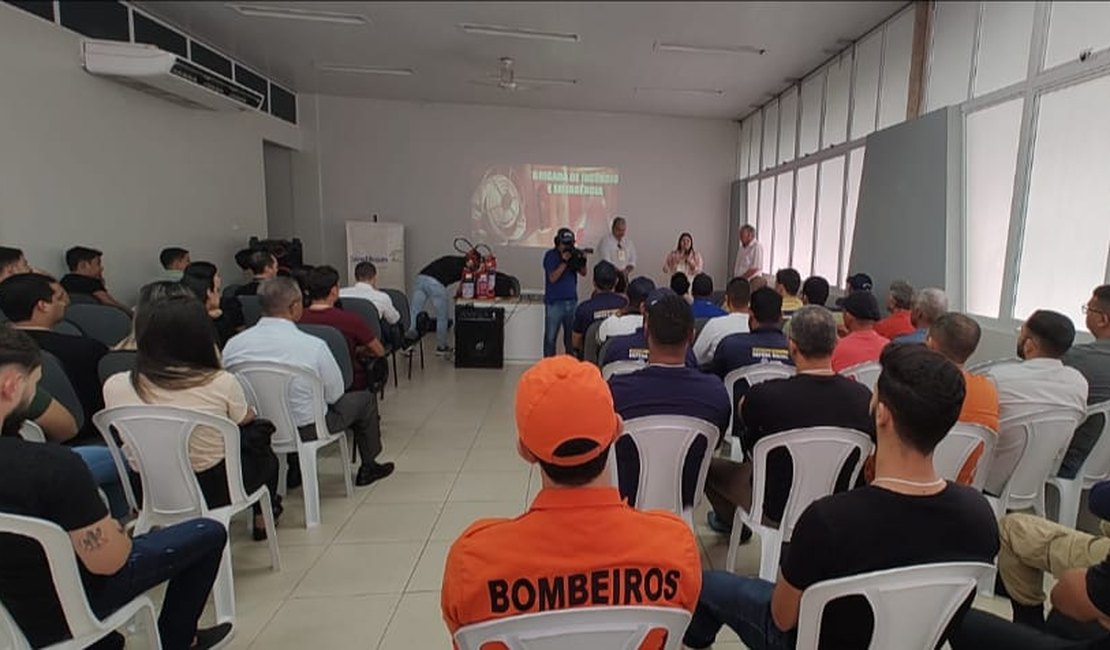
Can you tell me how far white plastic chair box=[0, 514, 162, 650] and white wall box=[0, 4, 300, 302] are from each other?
3.71m

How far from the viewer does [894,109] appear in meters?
5.14

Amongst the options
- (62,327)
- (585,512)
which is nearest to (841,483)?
(585,512)

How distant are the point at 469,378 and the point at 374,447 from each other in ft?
7.78

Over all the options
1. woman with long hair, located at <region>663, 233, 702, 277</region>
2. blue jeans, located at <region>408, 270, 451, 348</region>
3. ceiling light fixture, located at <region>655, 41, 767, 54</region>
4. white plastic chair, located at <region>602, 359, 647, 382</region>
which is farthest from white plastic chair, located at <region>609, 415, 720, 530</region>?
woman with long hair, located at <region>663, 233, 702, 277</region>

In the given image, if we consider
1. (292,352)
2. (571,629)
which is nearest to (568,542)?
(571,629)

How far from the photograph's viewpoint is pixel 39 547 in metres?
1.27

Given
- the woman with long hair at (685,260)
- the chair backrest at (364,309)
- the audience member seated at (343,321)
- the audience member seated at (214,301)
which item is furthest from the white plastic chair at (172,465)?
the woman with long hair at (685,260)

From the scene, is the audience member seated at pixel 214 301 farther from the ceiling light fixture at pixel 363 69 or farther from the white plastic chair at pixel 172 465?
the ceiling light fixture at pixel 363 69

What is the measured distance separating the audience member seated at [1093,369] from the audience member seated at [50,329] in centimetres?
421

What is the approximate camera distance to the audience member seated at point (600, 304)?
448 centimetres

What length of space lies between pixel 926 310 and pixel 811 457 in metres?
1.86

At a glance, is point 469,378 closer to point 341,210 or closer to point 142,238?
point 142,238

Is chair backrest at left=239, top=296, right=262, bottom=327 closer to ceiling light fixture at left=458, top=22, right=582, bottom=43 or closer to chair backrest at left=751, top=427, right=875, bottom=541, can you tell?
ceiling light fixture at left=458, top=22, right=582, bottom=43

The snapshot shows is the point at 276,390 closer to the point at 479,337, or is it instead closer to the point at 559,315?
the point at 479,337
